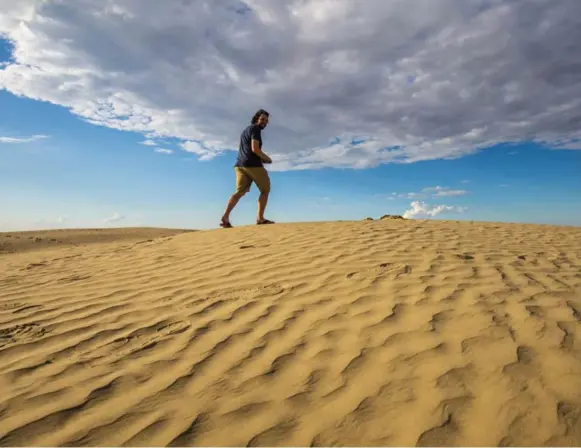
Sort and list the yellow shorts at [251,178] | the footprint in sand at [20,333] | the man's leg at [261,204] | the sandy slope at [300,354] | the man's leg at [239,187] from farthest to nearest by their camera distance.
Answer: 1. the man's leg at [261,204]
2. the man's leg at [239,187]
3. the yellow shorts at [251,178]
4. the footprint in sand at [20,333]
5. the sandy slope at [300,354]

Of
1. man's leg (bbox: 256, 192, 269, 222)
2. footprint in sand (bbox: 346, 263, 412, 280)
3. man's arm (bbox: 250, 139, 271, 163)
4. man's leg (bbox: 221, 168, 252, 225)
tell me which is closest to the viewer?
footprint in sand (bbox: 346, 263, 412, 280)

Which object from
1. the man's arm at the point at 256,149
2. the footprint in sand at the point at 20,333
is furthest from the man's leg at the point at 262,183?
the footprint in sand at the point at 20,333

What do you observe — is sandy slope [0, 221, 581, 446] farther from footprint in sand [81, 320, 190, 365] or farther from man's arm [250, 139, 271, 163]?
man's arm [250, 139, 271, 163]

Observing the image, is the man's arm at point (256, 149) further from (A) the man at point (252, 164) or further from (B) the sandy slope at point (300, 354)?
(B) the sandy slope at point (300, 354)

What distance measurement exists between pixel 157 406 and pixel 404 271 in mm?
3057

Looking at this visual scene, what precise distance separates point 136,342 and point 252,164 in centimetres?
522

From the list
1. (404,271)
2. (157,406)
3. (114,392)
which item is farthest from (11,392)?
(404,271)

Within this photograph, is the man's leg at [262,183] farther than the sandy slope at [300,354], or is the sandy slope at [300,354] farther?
the man's leg at [262,183]

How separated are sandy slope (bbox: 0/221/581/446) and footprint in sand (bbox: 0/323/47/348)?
0.06 ft

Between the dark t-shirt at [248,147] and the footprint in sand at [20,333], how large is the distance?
5.07 meters

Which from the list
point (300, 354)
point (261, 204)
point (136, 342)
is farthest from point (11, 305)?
point (261, 204)

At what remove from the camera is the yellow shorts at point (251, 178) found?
7.66 metres

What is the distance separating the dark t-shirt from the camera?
7.37 m

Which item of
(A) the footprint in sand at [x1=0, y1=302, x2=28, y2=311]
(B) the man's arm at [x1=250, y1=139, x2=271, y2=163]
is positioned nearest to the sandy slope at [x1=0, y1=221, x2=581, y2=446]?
(A) the footprint in sand at [x1=0, y1=302, x2=28, y2=311]
